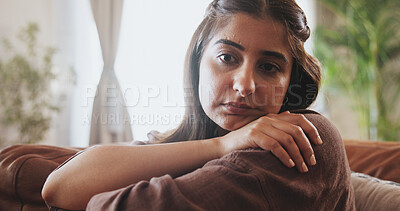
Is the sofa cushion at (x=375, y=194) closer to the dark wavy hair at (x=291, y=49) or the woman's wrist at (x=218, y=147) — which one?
the dark wavy hair at (x=291, y=49)

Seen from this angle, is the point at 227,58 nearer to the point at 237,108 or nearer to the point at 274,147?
the point at 237,108

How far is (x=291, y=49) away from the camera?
939mm

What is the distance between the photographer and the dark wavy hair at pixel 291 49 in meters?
0.93

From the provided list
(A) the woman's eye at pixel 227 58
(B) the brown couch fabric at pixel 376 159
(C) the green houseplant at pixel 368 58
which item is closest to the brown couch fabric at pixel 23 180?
(A) the woman's eye at pixel 227 58

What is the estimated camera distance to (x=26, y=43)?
3.28 meters

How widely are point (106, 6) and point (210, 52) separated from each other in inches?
115

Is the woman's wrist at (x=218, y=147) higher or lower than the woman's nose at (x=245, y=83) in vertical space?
lower

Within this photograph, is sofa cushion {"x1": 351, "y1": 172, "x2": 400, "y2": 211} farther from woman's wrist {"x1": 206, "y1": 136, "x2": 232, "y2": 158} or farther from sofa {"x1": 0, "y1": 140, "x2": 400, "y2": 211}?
woman's wrist {"x1": 206, "y1": 136, "x2": 232, "y2": 158}

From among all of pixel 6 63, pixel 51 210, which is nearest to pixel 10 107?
→ pixel 6 63

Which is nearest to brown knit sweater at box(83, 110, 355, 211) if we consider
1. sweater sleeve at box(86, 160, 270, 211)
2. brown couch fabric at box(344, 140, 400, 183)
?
sweater sleeve at box(86, 160, 270, 211)

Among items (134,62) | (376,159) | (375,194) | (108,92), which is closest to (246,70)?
(375,194)

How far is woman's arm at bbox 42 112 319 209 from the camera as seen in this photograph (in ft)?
2.18

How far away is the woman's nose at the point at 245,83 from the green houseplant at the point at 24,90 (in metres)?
2.74

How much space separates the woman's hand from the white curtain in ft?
9.68
